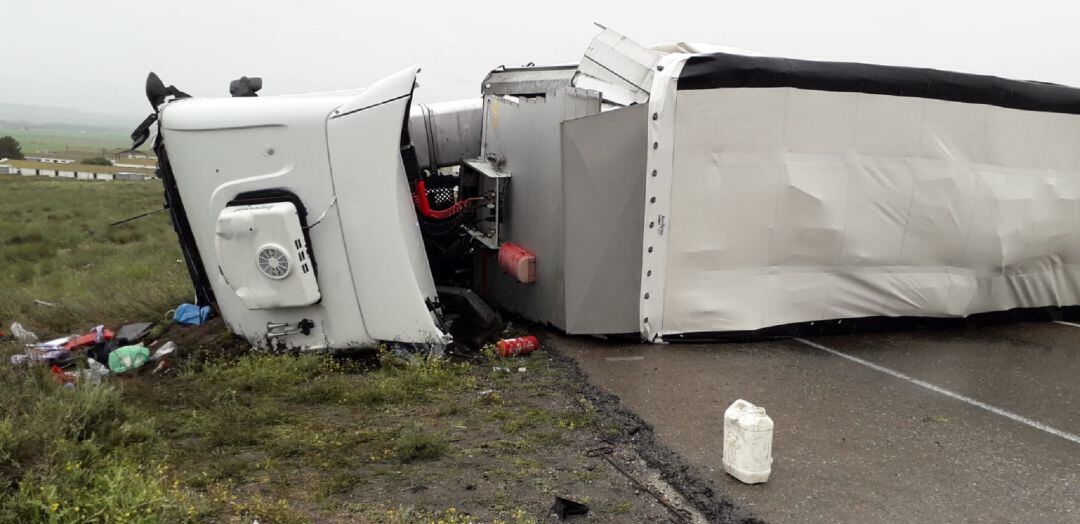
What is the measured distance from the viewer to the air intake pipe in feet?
22.2

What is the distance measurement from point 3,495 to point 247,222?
7.79 ft

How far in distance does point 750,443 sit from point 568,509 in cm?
89

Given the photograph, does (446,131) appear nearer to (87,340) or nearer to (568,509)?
(87,340)

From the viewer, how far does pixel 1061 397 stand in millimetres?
4824

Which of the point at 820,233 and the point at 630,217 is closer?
the point at 630,217

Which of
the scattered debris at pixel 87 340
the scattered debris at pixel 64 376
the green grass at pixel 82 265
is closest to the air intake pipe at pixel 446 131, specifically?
the green grass at pixel 82 265

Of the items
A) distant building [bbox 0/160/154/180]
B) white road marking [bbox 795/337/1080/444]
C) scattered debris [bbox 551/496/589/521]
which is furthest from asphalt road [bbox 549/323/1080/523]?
distant building [bbox 0/160/154/180]

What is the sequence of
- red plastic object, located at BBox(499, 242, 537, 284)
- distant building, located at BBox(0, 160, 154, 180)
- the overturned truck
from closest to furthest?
the overturned truck < red plastic object, located at BBox(499, 242, 537, 284) < distant building, located at BBox(0, 160, 154, 180)

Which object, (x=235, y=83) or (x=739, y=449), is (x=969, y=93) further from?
(x=235, y=83)

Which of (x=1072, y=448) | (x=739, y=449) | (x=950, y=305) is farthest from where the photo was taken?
(x=950, y=305)

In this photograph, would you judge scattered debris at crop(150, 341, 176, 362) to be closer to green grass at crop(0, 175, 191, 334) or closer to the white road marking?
green grass at crop(0, 175, 191, 334)

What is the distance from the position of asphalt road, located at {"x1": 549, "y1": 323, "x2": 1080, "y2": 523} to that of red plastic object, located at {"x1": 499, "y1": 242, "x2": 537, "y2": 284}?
56 cm

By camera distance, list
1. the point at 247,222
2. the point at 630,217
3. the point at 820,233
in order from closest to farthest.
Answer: the point at 247,222 → the point at 630,217 → the point at 820,233

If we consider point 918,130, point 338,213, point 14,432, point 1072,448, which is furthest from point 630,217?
point 14,432
